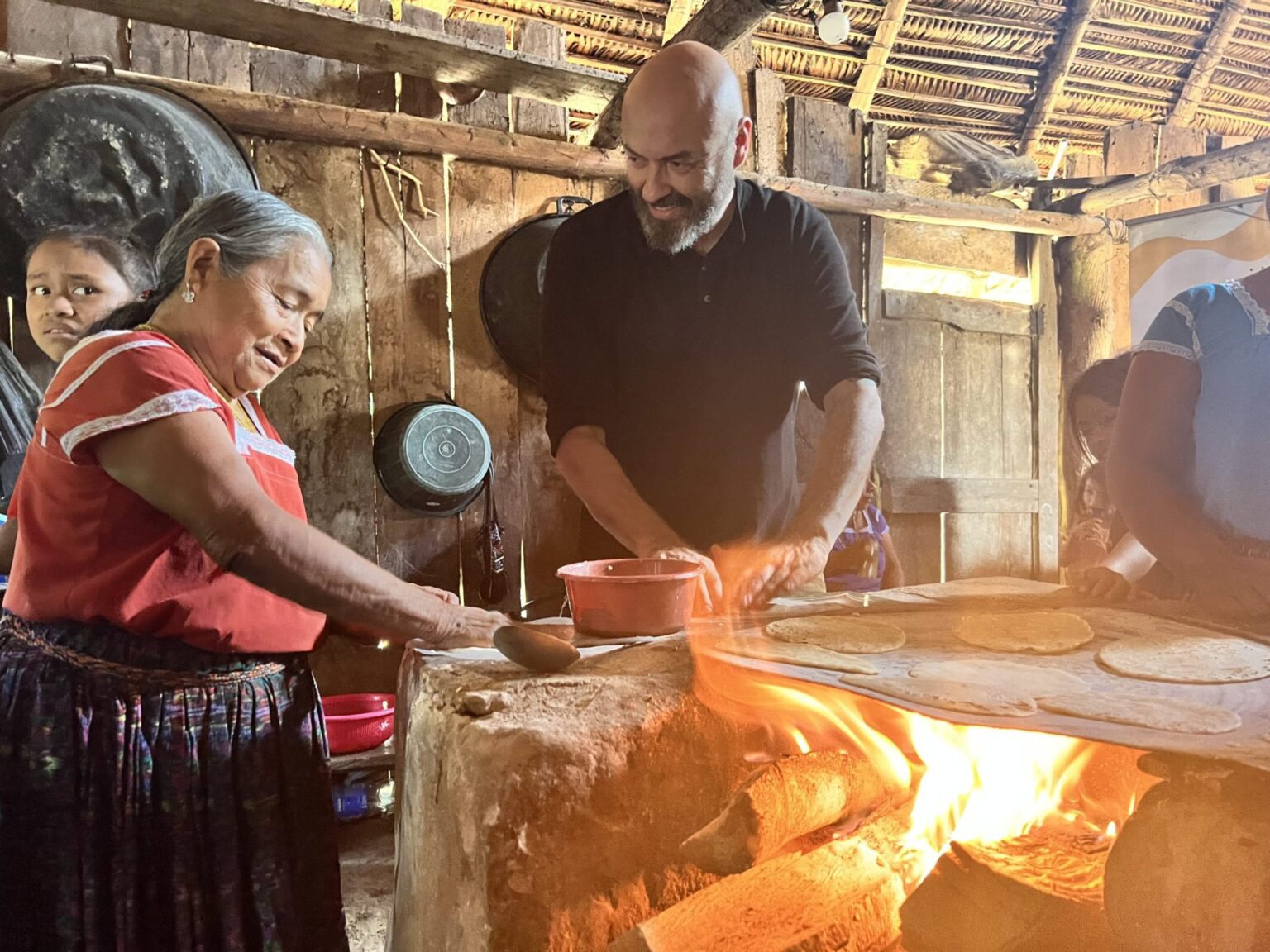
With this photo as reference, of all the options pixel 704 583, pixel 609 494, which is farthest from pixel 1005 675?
pixel 609 494

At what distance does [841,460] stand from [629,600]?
0.96 metres

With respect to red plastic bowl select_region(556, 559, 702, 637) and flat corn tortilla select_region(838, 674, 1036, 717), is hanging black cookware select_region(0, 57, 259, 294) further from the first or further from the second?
flat corn tortilla select_region(838, 674, 1036, 717)

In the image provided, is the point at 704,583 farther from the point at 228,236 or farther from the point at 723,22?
the point at 723,22

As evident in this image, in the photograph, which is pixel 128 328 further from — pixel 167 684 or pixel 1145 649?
pixel 1145 649

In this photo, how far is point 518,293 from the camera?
3.86 metres

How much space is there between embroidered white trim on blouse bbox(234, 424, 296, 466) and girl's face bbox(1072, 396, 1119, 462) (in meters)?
4.50

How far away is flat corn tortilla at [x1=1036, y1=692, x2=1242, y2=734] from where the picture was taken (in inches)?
38.5

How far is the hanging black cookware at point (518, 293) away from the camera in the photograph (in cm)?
383

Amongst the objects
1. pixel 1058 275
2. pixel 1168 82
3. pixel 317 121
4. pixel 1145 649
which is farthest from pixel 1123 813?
pixel 1168 82

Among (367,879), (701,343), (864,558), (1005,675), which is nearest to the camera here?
(1005,675)

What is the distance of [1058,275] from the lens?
5398mm

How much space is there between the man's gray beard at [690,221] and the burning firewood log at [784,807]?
1631 mm

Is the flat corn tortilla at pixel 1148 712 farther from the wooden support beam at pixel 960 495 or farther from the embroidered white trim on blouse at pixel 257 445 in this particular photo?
the wooden support beam at pixel 960 495

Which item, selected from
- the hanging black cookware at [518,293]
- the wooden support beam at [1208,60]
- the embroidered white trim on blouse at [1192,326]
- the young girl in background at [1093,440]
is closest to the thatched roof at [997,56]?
the wooden support beam at [1208,60]
